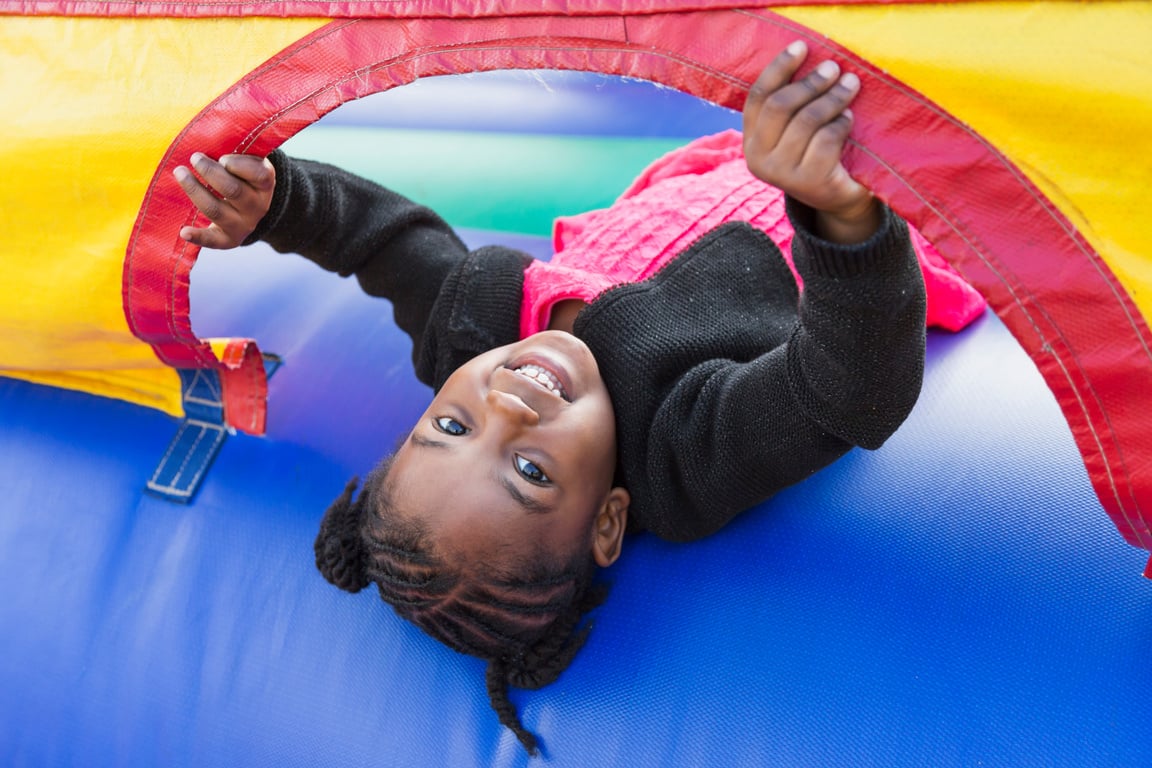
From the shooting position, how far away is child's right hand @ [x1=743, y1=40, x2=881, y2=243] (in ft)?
1.69

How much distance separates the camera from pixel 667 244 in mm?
887

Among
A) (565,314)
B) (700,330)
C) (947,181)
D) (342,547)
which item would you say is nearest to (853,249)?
(947,181)

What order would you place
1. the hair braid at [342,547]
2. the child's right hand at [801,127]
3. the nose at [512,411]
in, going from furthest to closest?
1. the hair braid at [342,547]
2. the nose at [512,411]
3. the child's right hand at [801,127]

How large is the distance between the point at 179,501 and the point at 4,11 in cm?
46

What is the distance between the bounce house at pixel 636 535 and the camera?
521 millimetres

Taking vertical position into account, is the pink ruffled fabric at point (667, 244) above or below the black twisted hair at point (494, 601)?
above

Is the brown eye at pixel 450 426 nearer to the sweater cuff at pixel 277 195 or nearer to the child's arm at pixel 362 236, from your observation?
the child's arm at pixel 362 236

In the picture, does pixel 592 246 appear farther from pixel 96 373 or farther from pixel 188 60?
pixel 96 373

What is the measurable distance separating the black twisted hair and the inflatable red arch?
1.17ft

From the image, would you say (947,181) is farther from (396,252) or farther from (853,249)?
(396,252)

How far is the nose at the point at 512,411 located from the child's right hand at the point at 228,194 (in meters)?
0.28

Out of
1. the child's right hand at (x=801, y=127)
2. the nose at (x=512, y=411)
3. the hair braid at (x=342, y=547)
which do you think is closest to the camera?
the child's right hand at (x=801, y=127)

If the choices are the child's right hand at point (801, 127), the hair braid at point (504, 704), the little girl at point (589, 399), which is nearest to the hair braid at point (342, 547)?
the little girl at point (589, 399)

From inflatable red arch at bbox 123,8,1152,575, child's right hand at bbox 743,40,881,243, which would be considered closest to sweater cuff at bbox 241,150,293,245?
inflatable red arch at bbox 123,8,1152,575
